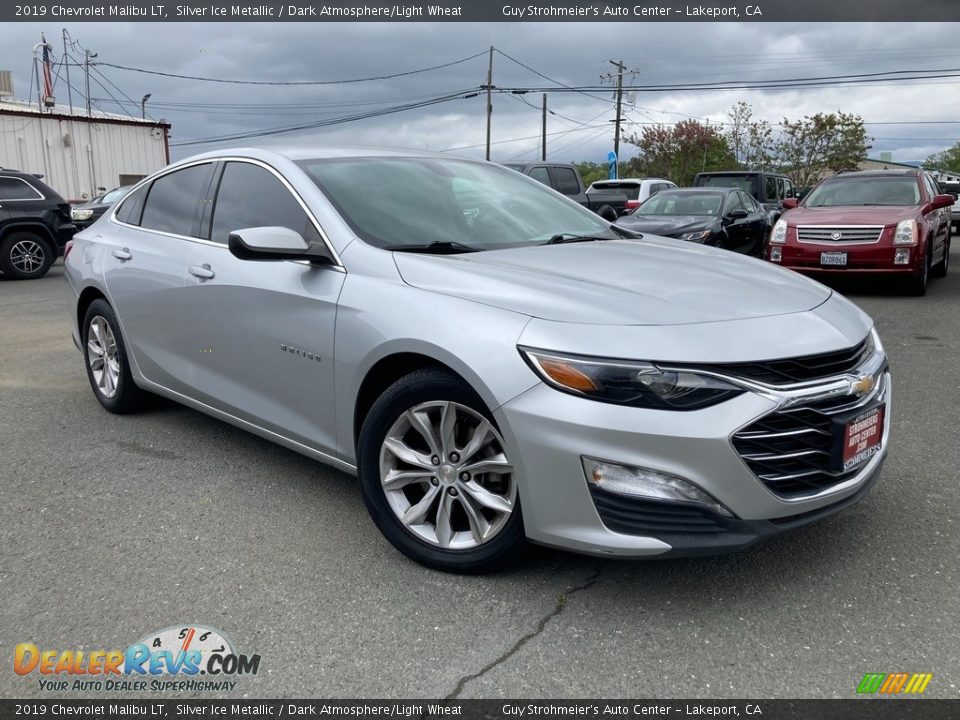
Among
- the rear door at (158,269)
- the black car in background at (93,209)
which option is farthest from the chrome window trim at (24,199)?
the rear door at (158,269)

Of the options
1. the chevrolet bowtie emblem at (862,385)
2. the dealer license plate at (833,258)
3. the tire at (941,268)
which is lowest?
the tire at (941,268)

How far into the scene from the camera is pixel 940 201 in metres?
11.2

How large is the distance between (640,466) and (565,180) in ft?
51.3

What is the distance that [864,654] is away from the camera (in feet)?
8.64

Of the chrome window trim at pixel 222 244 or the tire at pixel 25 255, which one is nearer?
the chrome window trim at pixel 222 244

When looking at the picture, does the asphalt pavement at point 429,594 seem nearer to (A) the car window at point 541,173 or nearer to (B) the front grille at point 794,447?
(B) the front grille at point 794,447

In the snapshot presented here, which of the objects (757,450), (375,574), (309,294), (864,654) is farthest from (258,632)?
(864,654)

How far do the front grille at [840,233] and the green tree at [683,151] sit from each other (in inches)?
1825

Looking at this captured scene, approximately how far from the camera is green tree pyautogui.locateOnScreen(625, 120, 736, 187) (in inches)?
2196

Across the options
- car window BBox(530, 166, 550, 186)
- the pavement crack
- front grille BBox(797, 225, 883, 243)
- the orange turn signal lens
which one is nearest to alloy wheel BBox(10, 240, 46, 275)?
car window BBox(530, 166, 550, 186)

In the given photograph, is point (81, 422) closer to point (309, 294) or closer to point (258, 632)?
point (309, 294)

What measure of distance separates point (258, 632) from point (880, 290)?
35.3 feet

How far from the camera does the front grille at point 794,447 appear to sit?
8.82ft

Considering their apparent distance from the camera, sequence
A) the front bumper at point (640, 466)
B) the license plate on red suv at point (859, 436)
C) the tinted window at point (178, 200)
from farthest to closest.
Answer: the tinted window at point (178, 200)
the license plate on red suv at point (859, 436)
the front bumper at point (640, 466)
